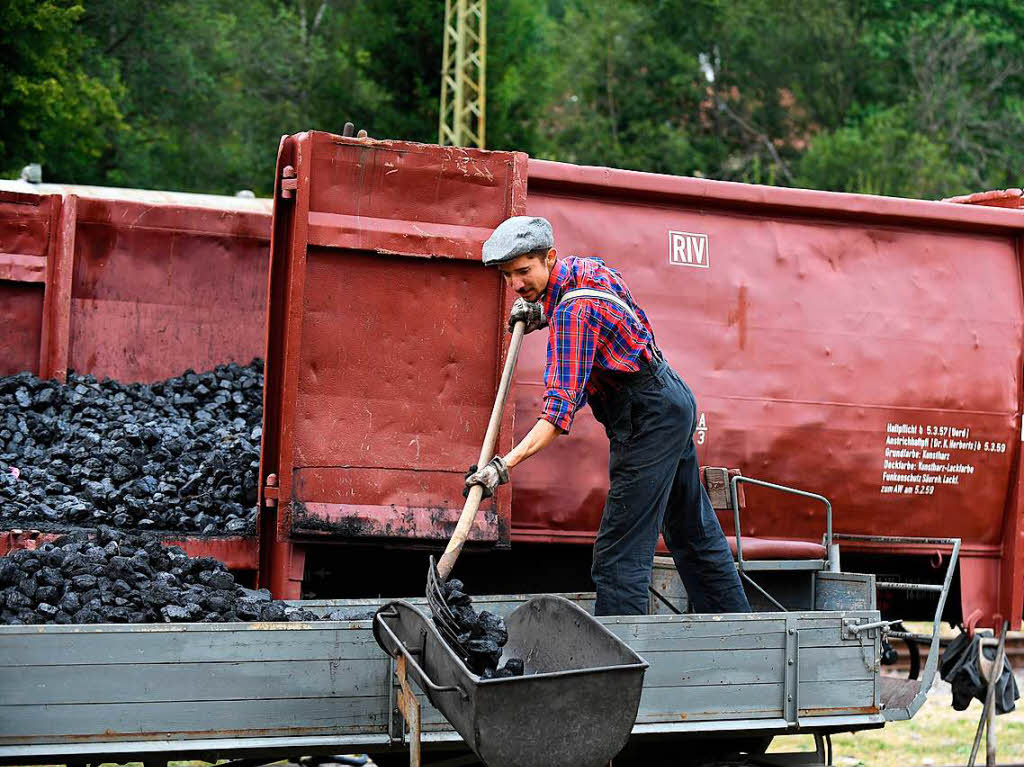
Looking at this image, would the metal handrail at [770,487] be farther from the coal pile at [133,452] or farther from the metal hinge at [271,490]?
the coal pile at [133,452]

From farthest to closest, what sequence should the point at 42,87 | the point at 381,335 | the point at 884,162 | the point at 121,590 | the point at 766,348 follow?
the point at 884,162 → the point at 42,87 → the point at 766,348 → the point at 381,335 → the point at 121,590

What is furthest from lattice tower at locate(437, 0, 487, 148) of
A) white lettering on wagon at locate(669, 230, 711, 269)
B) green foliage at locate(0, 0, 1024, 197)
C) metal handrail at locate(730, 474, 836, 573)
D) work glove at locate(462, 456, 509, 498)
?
work glove at locate(462, 456, 509, 498)

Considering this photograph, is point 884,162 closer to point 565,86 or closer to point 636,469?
point 565,86

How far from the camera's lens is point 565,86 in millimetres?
32812

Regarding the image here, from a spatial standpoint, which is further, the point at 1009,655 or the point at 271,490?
the point at 1009,655

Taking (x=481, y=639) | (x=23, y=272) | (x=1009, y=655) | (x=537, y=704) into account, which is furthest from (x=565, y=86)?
(x=537, y=704)

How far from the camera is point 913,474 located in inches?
234

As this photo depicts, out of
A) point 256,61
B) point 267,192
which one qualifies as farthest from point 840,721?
point 256,61

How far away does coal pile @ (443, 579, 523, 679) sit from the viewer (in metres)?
3.80

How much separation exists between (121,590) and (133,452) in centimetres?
172

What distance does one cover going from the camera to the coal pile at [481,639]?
12.5ft

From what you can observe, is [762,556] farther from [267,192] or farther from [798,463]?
[267,192]

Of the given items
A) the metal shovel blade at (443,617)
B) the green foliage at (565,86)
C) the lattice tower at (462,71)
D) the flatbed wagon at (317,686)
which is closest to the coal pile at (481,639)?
the metal shovel blade at (443,617)

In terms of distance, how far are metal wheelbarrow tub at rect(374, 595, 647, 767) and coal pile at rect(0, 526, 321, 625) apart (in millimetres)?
660
